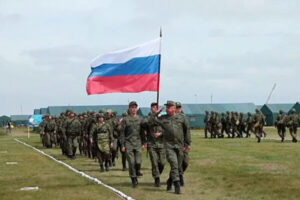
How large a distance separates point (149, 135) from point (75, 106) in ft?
204

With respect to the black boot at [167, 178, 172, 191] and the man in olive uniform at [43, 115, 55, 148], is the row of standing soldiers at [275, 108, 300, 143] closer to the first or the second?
the man in olive uniform at [43, 115, 55, 148]

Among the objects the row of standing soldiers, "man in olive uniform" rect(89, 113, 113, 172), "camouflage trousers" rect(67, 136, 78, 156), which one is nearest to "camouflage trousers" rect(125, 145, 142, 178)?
"man in olive uniform" rect(89, 113, 113, 172)

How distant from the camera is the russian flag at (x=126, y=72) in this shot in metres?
18.9

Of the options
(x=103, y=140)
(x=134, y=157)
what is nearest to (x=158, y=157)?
(x=134, y=157)

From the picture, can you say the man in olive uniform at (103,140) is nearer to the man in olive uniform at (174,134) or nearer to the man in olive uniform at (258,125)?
the man in olive uniform at (174,134)

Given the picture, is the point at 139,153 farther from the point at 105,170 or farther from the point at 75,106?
the point at 75,106

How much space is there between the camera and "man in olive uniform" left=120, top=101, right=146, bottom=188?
45.0 ft

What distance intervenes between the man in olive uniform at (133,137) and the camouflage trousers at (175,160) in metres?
1.71

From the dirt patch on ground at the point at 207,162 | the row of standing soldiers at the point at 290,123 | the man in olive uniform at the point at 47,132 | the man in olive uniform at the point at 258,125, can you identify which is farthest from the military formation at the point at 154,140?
the man in olive uniform at the point at 258,125

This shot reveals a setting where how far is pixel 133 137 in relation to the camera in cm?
1394

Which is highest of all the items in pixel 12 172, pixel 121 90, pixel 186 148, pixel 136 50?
pixel 136 50

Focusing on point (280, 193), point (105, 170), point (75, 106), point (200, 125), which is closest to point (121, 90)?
point (105, 170)

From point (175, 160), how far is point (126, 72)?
26.1ft

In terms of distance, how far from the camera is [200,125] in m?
68.2
